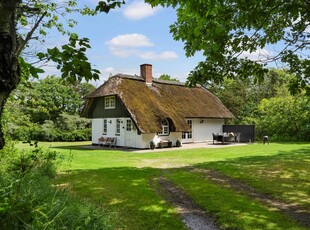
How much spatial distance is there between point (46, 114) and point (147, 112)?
587 inches

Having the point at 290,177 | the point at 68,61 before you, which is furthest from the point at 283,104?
the point at 68,61

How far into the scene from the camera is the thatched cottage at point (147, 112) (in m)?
Answer: 22.7

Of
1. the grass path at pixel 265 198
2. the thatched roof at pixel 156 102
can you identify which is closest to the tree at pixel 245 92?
the thatched roof at pixel 156 102

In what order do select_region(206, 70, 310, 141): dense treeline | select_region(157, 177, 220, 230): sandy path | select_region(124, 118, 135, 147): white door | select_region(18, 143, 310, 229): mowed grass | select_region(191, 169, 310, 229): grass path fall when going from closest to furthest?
1. select_region(157, 177, 220, 230): sandy path
2. select_region(18, 143, 310, 229): mowed grass
3. select_region(191, 169, 310, 229): grass path
4. select_region(124, 118, 135, 147): white door
5. select_region(206, 70, 310, 141): dense treeline

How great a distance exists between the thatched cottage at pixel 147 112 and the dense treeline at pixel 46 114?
128 inches

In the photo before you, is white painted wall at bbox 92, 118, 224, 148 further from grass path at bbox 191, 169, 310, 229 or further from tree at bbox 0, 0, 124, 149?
tree at bbox 0, 0, 124, 149

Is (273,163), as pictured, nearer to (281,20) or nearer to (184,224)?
(281,20)

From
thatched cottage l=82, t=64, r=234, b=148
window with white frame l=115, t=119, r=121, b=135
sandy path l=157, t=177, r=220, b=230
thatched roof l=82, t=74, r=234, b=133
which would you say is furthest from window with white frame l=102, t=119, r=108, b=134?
sandy path l=157, t=177, r=220, b=230

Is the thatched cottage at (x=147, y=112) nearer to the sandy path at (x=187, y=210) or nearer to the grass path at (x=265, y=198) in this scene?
the grass path at (x=265, y=198)

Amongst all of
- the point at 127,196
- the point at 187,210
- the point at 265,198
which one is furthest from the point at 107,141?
the point at 187,210

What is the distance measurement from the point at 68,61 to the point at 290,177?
365 inches

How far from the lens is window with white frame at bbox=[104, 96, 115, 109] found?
2494cm

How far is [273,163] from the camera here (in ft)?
43.3

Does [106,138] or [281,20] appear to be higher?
[281,20]
